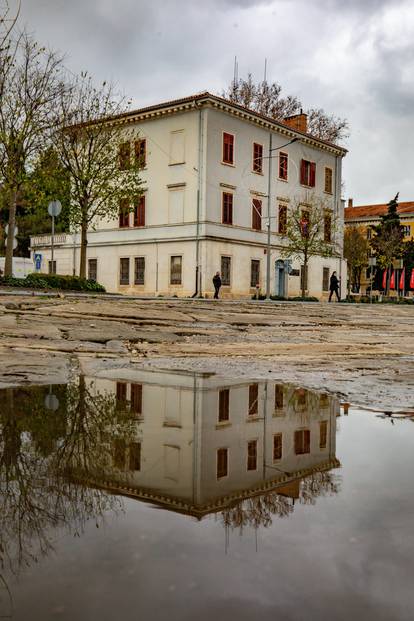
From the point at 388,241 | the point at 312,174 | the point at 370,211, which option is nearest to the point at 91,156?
the point at 312,174

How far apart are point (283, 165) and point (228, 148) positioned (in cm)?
607

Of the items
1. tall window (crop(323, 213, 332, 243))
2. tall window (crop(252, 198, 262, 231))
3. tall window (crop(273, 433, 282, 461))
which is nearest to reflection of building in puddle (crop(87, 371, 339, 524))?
tall window (crop(273, 433, 282, 461))

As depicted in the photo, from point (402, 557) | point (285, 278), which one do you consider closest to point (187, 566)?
point (402, 557)

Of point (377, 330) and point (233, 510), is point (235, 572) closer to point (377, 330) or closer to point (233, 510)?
point (233, 510)

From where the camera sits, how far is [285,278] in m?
43.4

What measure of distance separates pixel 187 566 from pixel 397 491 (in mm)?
1330

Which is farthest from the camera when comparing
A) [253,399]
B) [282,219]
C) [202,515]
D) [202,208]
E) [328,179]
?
[328,179]

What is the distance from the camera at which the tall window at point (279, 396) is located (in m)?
5.34

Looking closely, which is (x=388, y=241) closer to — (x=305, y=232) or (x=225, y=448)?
(x=305, y=232)

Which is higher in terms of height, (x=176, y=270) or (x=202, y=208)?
(x=202, y=208)

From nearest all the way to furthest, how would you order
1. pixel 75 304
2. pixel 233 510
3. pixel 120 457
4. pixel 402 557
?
pixel 402 557 → pixel 233 510 → pixel 120 457 → pixel 75 304

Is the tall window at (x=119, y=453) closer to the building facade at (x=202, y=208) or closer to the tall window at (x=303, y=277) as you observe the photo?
the building facade at (x=202, y=208)

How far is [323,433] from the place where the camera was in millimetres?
4355

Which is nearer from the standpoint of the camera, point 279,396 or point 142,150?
point 279,396
